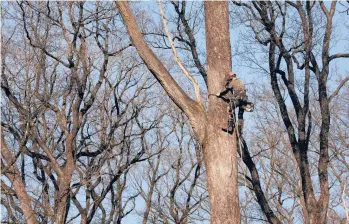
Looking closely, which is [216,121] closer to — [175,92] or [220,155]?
[220,155]

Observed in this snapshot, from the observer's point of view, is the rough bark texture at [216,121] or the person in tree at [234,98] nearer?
the rough bark texture at [216,121]

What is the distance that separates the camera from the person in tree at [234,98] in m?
6.54

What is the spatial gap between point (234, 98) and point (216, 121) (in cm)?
33

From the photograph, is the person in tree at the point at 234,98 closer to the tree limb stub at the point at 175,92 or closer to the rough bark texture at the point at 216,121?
the rough bark texture at the point at 216,121

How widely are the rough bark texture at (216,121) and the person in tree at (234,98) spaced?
0.07m

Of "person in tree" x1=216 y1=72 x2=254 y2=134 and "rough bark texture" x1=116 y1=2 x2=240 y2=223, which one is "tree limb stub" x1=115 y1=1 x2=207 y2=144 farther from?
"person in tree" x1=216 y1=72 x2=254 y2=134

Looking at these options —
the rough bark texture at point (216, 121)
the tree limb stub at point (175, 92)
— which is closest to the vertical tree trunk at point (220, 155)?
the rough bark texture at point (216, 121)

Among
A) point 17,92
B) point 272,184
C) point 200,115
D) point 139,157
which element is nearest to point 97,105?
point 139,157

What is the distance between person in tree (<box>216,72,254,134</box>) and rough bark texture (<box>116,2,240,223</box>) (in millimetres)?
67

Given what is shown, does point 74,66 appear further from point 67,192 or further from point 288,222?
point 288,222

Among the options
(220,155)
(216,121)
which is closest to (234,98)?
(216,121)

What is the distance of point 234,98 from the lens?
6574 millimetres

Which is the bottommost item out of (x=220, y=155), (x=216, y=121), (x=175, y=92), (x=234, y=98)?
(x=220, y=155)

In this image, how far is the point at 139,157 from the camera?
731 inches
